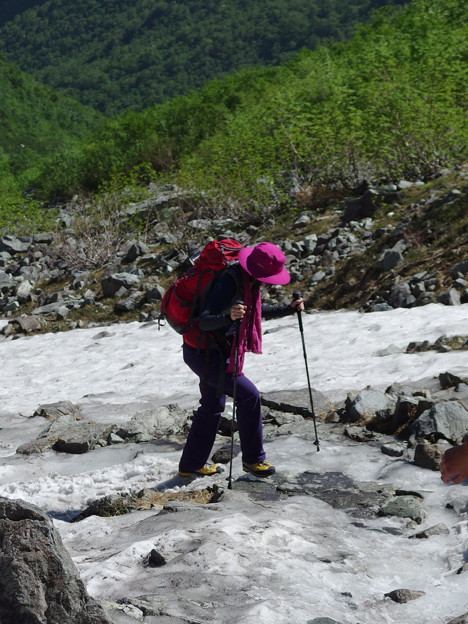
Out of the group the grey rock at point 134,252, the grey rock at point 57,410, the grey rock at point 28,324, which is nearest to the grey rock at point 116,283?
the grey rock at point 28,324

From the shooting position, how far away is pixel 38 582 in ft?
10.2

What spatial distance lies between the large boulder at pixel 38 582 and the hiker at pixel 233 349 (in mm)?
2561

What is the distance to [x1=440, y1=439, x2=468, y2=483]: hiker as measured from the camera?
3131mm

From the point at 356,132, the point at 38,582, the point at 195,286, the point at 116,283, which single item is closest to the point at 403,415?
the point at 195,286

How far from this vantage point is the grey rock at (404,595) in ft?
12.9

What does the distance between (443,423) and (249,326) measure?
6.12 ft

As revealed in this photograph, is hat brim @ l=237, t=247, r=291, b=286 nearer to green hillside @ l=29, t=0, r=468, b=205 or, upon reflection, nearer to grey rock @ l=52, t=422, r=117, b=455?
grey rock @ l=52, t=422, r=117, b=455

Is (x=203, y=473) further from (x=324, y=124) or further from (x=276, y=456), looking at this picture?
(x=324, y=124)

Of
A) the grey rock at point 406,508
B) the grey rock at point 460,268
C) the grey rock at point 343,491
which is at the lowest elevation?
the grey rock at point 343,491

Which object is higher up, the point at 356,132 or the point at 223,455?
the point at 356,132

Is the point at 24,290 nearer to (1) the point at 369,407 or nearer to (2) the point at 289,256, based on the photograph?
(2) the point at 289,256

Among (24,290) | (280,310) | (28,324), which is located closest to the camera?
(280,310)

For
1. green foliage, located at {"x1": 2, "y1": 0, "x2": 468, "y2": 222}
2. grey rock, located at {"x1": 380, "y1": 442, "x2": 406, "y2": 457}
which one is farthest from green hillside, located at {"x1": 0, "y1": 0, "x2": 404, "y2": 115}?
grey rock, located at {"x1": 380, "y1": 442, "x2": 406, "y2": 457}

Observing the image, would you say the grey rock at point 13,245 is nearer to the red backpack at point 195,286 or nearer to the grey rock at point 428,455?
the red backpack at point 195,286
